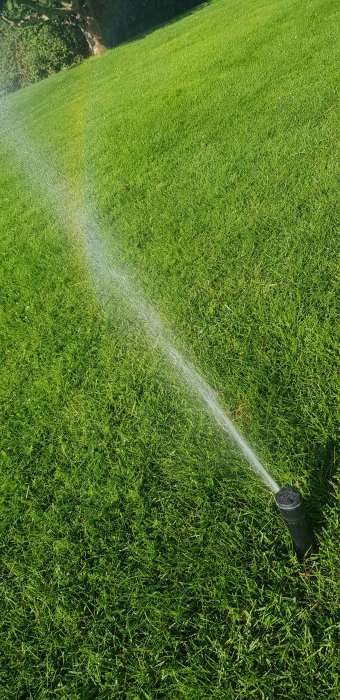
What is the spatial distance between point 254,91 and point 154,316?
459 centimetres

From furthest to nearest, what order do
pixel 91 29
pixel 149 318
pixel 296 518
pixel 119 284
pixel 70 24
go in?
1. pixel 70 24
2. pixel 91 29
3. pixel 119 284
4. pixel 149 318
5. pixel 296 518

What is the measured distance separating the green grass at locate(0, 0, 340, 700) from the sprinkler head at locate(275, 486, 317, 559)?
0.17ft

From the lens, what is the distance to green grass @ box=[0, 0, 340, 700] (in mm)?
1613

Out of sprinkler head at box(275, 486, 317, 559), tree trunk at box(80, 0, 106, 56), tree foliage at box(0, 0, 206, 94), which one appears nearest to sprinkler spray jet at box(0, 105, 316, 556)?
sprinkler head at box(275, 486, 317, 559)

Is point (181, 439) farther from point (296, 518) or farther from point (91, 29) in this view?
point (91, 29)

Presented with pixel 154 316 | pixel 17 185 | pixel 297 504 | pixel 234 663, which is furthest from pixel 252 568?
pixel 17 185

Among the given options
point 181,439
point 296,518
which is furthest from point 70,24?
point 296,518

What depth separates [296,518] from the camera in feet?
4.63

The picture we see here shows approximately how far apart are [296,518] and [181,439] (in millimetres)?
931

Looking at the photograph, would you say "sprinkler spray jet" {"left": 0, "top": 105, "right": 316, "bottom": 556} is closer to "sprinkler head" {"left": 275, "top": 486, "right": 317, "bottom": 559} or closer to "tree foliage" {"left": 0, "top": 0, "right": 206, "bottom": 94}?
"sprinkler head" {"left": 275, "top": 486, "right": 317, "bottom": 559}

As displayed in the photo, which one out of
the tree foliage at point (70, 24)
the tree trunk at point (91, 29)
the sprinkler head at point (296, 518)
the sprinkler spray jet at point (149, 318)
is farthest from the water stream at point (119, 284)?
the tree foliage at point (70, 24)

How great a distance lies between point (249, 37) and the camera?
9.07m

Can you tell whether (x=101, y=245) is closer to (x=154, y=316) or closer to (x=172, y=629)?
(x=154, y=316)

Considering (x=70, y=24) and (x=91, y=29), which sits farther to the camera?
(x=70, y=24)
